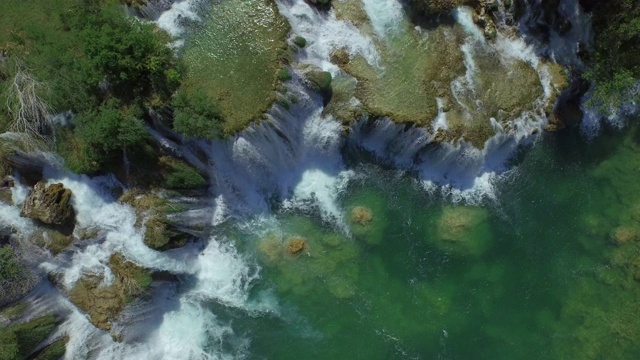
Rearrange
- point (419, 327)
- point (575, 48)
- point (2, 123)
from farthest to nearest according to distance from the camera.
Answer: point (575, 48) → point (419, 327) → point (2, 123)

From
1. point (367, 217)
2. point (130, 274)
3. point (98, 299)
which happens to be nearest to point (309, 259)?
point (367, 217)

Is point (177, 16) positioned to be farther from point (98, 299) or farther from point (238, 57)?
point (98, 299)

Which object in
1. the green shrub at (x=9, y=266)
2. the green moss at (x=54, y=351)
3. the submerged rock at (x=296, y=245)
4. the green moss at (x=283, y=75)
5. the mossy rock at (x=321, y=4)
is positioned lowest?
the green moss at (x=54, y=351)

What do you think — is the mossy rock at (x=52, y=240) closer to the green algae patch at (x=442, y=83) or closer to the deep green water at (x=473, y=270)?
the deep green water at (x=473, y=270)

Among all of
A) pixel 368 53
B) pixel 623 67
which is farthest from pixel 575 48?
pixel 368 53

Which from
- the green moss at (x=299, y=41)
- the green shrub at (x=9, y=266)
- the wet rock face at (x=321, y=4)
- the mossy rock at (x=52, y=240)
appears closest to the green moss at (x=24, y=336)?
the green shrub at (x=9, y=266)

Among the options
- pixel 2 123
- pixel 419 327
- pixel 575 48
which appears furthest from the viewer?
pixel 575 48

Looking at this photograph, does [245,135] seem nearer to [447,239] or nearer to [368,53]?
[368,53]
